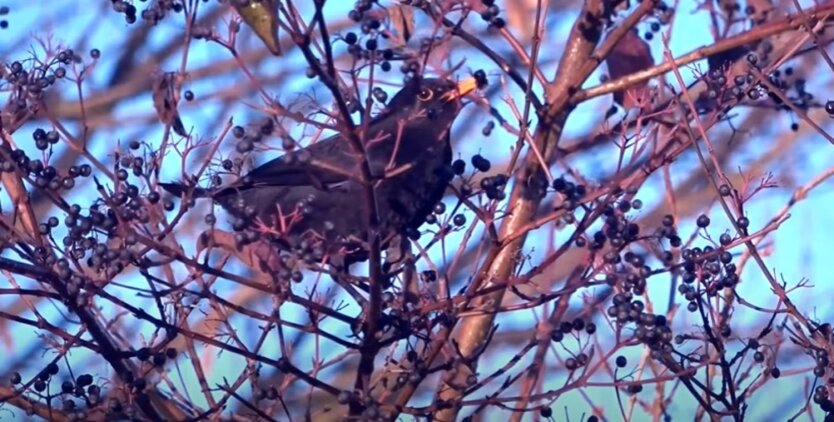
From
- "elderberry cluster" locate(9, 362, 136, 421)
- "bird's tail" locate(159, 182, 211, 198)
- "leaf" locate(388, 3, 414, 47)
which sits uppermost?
"leaf" locate(388, 3, 414, 47)

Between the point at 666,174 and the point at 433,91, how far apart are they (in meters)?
0.65

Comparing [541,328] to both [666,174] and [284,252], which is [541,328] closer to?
[666,174]

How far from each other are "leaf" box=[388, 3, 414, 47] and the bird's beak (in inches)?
4.9

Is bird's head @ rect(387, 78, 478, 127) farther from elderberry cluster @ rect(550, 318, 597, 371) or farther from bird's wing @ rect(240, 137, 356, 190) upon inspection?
elderberry cluster @ rect(550, 318, 597, 371)

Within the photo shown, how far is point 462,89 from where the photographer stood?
8.56ft

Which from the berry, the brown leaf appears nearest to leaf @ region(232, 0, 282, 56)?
the berry

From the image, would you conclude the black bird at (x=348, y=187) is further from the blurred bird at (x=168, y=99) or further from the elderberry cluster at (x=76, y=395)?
the elderberry cluster at (x=76, y=395)

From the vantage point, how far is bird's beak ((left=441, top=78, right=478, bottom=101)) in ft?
7.31

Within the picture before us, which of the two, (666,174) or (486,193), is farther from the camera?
(666,174)

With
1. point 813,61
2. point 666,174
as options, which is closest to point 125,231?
point 666,174

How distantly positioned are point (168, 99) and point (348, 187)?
32 centimetres

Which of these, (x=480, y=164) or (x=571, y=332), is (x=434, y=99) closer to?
(x=480, y=164)

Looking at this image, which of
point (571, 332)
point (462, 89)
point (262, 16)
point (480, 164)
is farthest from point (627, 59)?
point (262, 16)

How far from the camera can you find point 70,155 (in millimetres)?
4781
